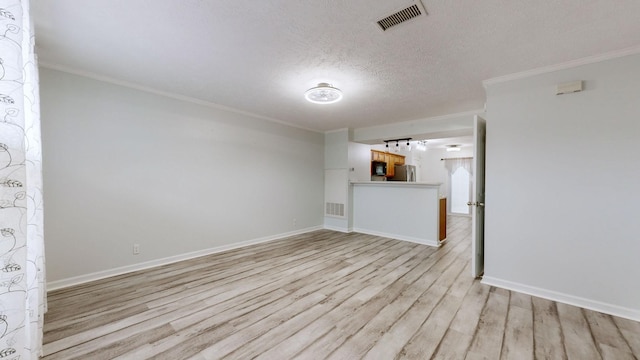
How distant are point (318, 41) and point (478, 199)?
279 centimetres

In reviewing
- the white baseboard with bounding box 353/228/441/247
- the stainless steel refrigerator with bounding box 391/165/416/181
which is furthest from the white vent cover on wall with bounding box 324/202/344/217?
the stainless steel refrigerator with bounding box 391/165/416/181

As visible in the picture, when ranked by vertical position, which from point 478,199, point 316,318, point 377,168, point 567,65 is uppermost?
point 567,65

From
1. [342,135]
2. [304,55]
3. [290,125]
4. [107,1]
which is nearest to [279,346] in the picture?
[304,55]

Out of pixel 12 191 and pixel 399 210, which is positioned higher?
pixel 12 191

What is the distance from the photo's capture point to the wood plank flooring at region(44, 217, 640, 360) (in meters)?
A: 1.78

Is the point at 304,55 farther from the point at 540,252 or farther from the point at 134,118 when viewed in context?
the point at 540,252

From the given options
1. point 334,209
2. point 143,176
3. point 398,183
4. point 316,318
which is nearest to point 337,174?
point 334,209

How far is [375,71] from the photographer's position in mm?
2723

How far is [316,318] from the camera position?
2174 mm

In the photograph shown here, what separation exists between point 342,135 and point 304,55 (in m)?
3.49

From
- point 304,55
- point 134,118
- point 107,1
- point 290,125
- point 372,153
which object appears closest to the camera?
point 107,1

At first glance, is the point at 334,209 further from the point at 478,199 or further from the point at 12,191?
the point at 12,191

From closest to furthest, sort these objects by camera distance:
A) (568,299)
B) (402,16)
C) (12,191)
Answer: (12,191) < (402,16) < (568,299)

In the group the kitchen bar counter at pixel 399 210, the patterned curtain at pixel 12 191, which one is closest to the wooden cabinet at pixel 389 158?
the kitchen bar counter at pixel 399 210
